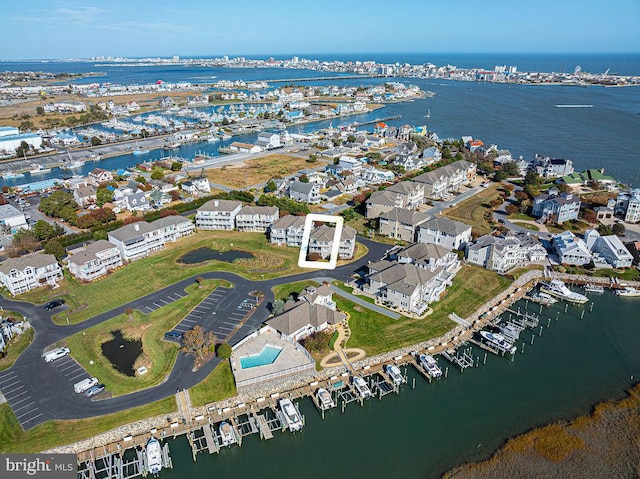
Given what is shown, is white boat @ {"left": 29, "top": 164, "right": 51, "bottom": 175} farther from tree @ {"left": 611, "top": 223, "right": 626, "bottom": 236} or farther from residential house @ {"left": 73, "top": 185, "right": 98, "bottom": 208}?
tree @ {"left": 611, "top": 223, "right": 626, "bottom": 236}

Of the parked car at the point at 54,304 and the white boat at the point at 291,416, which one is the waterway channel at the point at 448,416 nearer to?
the white boat at the point at 291,416

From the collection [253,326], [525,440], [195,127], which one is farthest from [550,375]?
[195,127]

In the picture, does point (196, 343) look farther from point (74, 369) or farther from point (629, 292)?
point (629, 292)

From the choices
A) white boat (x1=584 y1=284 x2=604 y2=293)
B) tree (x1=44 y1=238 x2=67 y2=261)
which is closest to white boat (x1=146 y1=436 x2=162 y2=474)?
tree (x1=44 y1=238 x2=67 y2=261)

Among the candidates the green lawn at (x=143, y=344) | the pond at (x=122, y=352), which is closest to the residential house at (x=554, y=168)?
the green lawn at (x=143, y=344)

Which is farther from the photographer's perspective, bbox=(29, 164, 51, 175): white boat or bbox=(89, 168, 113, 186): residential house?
bbox=(29, 164, 51, 175): white boat

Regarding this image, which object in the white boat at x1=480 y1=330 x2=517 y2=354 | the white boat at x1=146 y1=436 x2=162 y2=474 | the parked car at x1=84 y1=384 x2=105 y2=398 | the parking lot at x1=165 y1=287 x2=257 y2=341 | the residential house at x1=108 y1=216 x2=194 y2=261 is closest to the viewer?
the white boat at x1=146 y1=436 x2=162 y2=474
